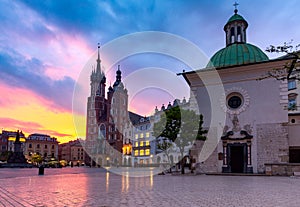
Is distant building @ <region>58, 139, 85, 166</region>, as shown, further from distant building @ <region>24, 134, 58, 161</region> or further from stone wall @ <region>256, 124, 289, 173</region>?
stone wall @ <region>256, 124, 289, 173</region>

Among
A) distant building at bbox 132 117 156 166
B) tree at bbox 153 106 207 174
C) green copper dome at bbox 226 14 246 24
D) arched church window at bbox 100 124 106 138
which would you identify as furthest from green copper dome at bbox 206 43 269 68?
arched church window at bbox 100 124 106 138

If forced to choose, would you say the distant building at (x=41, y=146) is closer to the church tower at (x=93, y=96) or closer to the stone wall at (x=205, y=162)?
the church tower at (x=93, y=96)

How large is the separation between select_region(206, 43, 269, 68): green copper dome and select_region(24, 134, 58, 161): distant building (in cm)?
9991

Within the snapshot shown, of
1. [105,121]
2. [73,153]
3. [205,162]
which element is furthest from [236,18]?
[73,153]

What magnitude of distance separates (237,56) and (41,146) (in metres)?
109

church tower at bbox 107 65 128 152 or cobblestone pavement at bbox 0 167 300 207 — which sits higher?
church tower at bbox 107 65 128 152

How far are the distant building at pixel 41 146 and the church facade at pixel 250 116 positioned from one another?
331 feet

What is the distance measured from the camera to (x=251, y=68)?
28.5 meters

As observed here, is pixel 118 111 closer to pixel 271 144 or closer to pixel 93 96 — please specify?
pixel 93 96

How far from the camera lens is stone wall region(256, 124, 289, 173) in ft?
86.0

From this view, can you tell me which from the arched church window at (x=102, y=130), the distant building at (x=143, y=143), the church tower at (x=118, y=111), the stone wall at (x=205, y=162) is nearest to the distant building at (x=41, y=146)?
the arched church window at (x=102, y=130)

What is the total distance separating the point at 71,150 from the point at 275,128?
12188 centimetres

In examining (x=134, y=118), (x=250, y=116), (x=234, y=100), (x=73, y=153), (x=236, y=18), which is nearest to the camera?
(x=250, y=116)

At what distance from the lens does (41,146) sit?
123 metres
